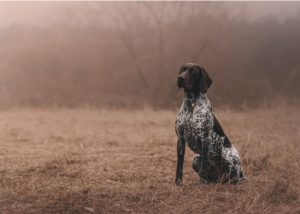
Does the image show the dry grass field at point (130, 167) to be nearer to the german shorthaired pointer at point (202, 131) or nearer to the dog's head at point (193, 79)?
the german shorthaired pointer at point (202, 131)

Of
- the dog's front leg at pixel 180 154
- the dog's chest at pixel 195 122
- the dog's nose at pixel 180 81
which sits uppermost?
the dog's nose at pixel 180 81

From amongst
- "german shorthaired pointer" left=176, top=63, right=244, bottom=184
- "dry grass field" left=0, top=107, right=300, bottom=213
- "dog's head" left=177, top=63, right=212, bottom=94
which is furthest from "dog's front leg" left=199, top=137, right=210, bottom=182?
"dog's head" left=177, top=63, right=212, bottom=94

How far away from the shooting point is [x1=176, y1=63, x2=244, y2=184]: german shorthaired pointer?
5320 mm

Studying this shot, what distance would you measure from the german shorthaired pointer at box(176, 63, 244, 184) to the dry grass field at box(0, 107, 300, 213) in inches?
7.5

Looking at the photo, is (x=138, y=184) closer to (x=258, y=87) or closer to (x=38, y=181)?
(x=38, y=181)

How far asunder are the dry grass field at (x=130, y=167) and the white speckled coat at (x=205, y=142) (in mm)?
158

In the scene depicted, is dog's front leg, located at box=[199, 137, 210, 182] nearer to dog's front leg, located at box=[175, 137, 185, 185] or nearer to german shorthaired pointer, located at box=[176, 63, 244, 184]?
german shorthaired pointer, located at box=[176, 63, 244, 184]

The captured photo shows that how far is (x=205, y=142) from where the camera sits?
211 inches

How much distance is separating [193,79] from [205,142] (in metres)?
0.66

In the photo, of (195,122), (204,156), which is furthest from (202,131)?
(204,156)

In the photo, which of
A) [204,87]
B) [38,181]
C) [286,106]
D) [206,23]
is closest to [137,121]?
[286,106]

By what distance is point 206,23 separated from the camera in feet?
55.3

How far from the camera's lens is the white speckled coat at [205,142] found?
5.36 metres

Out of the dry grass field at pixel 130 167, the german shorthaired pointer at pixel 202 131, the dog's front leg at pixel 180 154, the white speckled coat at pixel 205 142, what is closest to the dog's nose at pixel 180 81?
the german shorthaired pointer at pixel 202 131
